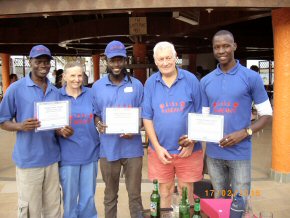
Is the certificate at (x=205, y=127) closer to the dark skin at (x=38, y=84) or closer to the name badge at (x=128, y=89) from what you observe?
the name badge at (x=128, y=89)

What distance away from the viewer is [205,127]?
2.93m

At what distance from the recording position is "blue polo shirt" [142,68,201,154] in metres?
3.08

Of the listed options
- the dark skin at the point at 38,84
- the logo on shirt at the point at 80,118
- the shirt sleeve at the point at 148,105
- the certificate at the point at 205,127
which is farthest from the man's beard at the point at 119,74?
the certificate at the point at 205,127

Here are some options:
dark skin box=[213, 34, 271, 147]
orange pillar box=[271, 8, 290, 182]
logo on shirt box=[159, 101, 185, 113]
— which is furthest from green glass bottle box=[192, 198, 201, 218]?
orange pillar box=[271, 8, 290, 182]

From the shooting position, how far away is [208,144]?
321 centimetres

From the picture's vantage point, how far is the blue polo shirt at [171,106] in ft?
10.1

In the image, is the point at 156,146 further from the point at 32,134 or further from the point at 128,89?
the point at 32,134

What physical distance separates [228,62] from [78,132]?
1.52 m

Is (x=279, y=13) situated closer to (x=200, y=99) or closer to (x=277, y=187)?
(x=277, y=187)

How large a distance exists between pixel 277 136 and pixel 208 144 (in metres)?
2.89

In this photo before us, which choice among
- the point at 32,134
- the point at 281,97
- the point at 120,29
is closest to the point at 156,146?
the point at 32,134

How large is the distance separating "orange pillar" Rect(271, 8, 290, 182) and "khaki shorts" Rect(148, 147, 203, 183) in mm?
2828

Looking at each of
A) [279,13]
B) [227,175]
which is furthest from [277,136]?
[227,175]

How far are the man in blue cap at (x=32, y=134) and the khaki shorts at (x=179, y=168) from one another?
0.83m
